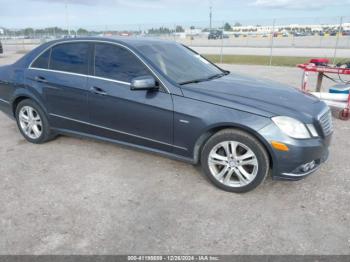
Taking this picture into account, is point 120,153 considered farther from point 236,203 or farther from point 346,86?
point 346,86

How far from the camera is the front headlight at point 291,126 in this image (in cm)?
315

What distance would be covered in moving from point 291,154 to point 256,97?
0.74m

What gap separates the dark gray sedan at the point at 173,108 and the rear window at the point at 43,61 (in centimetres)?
2

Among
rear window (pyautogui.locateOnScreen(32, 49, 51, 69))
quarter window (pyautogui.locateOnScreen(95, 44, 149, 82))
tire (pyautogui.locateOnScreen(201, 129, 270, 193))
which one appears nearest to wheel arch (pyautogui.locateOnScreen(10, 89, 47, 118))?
rear window (pyautogui.locateOnScreen(32, 49, 51, 69))

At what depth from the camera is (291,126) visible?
317cm

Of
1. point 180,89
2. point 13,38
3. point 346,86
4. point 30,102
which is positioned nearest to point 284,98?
point 180,89

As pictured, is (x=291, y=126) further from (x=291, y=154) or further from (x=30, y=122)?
(x=30, y=122)

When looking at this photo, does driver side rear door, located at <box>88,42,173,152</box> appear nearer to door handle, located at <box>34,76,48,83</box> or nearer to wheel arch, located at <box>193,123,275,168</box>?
wheel arch, located at <box>193,123,275,168</box>

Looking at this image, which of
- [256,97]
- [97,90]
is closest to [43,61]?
[97,90]

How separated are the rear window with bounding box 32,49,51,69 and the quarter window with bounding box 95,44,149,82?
0.91m

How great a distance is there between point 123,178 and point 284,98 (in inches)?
82.1

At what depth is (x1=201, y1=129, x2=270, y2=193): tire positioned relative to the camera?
10.7ft

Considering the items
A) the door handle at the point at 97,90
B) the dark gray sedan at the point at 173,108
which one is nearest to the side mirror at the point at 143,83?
the dark gray sedan at the point at 173,108

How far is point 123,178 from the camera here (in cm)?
381
